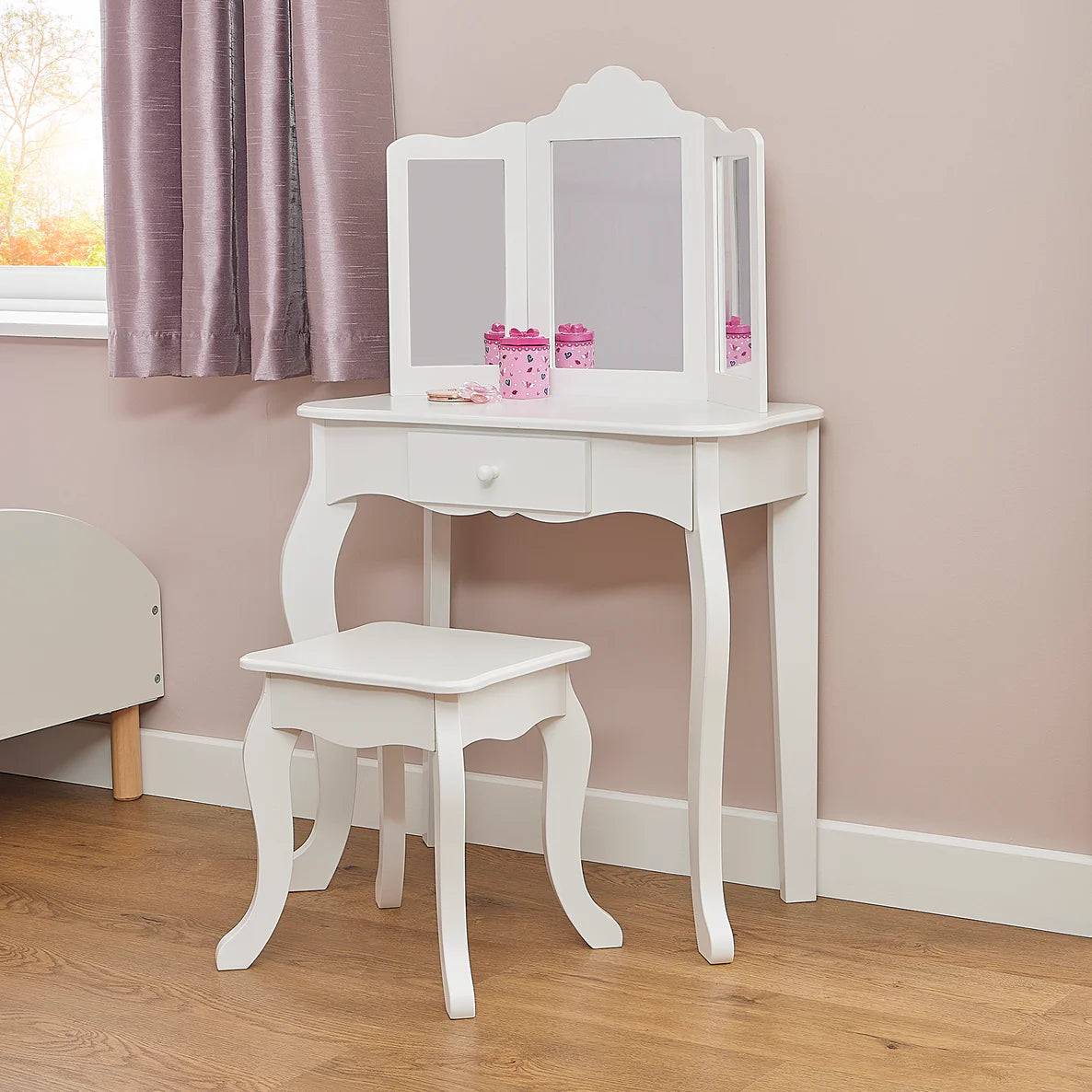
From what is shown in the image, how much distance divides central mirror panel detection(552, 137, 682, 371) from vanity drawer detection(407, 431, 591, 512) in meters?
0.32

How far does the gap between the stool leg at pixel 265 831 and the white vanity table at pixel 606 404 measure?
234 mm

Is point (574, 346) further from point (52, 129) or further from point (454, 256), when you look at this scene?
point (52, 129)

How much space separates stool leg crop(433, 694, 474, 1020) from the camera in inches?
68.6

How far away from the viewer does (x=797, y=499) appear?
209 cm

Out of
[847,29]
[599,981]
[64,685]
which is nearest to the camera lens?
[599,981]

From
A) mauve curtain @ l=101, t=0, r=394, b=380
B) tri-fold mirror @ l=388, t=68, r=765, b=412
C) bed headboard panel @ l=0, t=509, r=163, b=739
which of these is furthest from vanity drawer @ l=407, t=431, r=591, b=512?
bed headboard panel @ l=0, t=509, r=163, b=739

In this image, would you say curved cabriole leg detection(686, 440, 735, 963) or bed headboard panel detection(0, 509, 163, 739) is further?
bed headboard panel detection(0, 509, 163, 739)

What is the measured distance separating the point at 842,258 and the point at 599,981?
101cm

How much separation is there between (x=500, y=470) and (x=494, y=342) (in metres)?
0.36

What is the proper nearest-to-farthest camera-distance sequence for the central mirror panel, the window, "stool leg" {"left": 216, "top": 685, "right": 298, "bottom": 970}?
"stool leg" {"left": 216, "top": 685, "right": 298, "bottom": 970}, the central mirror panel, the window

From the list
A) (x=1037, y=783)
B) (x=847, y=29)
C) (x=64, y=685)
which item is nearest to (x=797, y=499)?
(x=1037, y=783)

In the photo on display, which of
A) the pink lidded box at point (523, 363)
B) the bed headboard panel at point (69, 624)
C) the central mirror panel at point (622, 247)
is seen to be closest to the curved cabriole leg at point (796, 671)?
the central mirror panel at point (622, 247)

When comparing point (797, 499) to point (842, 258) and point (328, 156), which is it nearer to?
point (842, 258)

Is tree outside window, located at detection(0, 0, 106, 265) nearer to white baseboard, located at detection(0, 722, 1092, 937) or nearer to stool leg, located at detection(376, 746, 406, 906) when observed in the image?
white baseboard, located at detection(0, 722, 1092, 937)
